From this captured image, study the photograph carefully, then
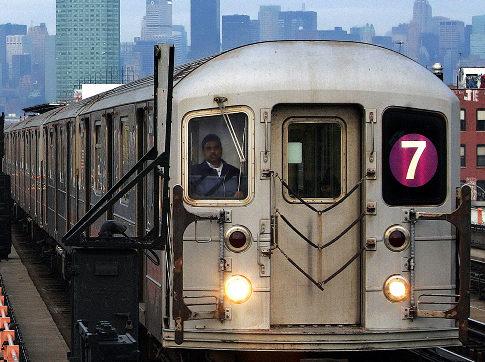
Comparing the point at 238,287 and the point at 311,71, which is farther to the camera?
the point at 311,71

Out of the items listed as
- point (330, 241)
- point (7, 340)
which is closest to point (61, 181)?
point (7, 340)

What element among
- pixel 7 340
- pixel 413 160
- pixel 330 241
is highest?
pixel 413 160

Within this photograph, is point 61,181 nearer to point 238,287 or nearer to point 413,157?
point 238,287

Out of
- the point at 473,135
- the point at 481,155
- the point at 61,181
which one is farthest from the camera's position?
the point at 481,155

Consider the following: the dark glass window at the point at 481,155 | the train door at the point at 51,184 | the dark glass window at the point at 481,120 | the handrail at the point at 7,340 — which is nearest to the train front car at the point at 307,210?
the handrail at the point at 7,340

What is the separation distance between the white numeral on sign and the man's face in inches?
60.1

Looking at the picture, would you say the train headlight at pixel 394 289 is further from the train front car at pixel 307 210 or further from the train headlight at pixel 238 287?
A: the train headlight at pixel 238 287

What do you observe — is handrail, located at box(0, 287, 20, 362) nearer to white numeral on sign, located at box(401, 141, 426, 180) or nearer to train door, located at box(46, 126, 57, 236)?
white numeral on sign, located at box(401, 141, 426, 180)

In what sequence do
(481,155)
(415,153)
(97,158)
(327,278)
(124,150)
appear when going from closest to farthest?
1. (327,278)
2. (415,153)
3. (124,150)
4. (97,158)
5. (481,155)

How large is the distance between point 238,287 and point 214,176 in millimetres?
935

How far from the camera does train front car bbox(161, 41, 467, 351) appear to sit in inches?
414

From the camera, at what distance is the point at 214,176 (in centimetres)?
1064

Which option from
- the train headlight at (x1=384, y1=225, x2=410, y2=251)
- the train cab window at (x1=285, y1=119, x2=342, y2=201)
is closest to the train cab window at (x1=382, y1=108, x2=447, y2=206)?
the train headlight at (x1=384, y1=225, x2=410, y2=251)

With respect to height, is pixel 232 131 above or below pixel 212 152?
above
